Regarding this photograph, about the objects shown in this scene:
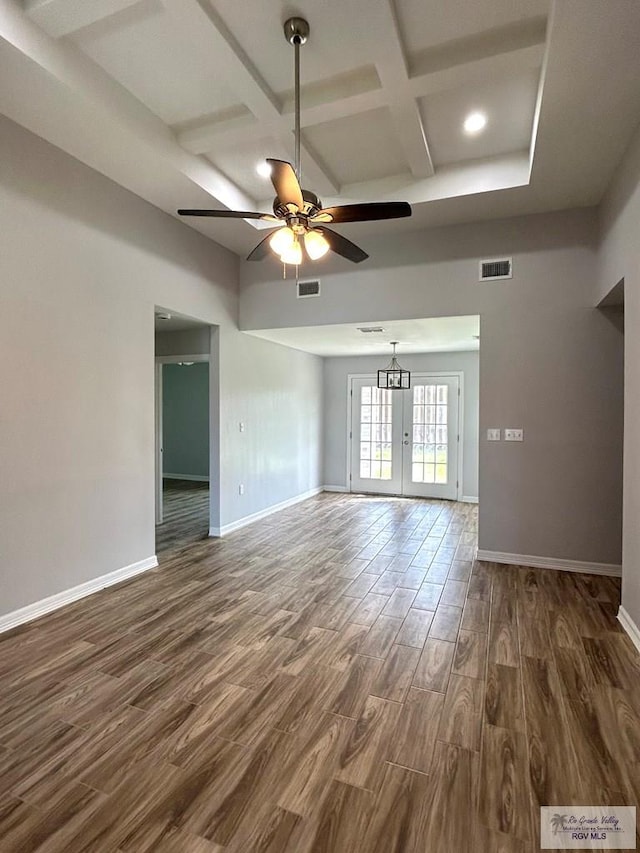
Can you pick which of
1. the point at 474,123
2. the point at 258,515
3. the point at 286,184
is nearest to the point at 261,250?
the point at 286,184

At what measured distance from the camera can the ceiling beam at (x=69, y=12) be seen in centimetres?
236

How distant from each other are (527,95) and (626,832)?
12.9 ft

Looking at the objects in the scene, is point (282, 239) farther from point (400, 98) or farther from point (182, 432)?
point (182, 432)

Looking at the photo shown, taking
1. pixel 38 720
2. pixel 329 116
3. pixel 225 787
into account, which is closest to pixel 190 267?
pixel 329 116

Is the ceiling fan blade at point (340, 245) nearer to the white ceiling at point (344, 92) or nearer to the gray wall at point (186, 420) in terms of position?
the white ceiling at point (344, 92)

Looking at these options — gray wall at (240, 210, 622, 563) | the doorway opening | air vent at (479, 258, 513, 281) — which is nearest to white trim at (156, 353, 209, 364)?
the doorway opening

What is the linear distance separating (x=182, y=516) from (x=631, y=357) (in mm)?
5666

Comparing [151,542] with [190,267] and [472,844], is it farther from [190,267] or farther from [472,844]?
[472,844]

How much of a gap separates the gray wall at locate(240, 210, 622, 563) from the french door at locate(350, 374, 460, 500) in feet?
10.2

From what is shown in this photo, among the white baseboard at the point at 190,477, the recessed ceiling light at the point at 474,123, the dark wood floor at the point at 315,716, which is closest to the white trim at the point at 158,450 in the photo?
the dark wood floor at the point at 315,716

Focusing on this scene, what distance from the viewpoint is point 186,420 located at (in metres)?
10.1

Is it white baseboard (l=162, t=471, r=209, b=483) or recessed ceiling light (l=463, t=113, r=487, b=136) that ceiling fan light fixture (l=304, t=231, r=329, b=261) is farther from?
white baseboard (l=162, t=471, r=209, b=483)

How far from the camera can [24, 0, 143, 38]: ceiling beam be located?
2361mm

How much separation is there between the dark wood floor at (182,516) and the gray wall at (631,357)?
411cm
